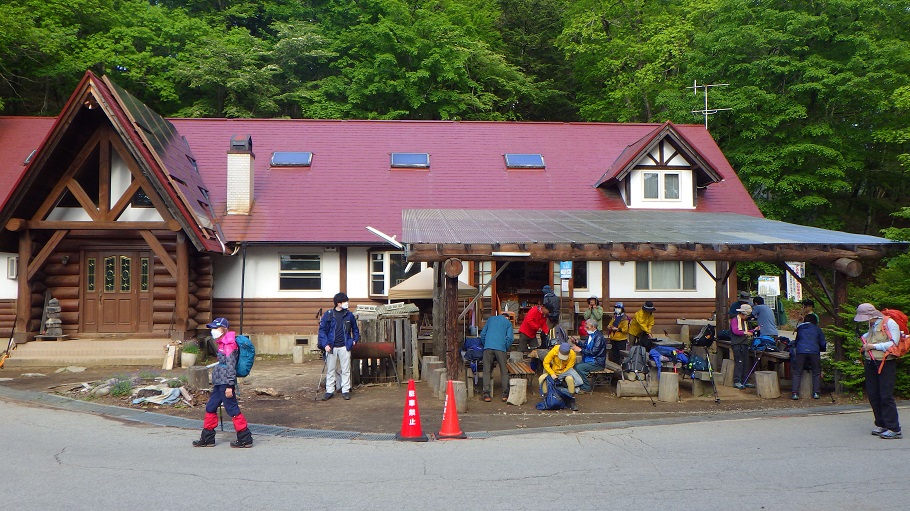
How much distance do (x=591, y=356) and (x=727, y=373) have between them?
2.88 m

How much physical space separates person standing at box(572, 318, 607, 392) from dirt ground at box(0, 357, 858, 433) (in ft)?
1.26

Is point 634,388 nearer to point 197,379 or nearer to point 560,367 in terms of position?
point 560,367

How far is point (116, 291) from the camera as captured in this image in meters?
18.6

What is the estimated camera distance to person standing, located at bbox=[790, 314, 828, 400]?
476 inches

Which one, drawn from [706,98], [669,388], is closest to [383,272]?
[669,388]

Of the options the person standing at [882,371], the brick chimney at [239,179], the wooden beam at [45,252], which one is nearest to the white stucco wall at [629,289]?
the brick chimney at [239,179]

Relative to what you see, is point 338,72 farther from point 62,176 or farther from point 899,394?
point 899,394

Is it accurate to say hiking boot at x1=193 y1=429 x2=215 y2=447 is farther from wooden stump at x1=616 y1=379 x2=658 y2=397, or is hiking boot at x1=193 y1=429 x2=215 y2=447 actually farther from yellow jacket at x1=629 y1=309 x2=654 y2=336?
yellow jacket at x1=629 y1=309 x2=654 y2=336

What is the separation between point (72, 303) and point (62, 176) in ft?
11.2

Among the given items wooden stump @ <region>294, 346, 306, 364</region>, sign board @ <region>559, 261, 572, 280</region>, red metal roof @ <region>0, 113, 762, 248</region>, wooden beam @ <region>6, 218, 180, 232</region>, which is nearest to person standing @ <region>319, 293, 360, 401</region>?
wooden stump @ <region>294, 346, 306, 364</region>

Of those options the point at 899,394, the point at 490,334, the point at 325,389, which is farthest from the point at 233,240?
the point at 899,394

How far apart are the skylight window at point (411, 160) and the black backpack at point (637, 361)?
1160 centimetres

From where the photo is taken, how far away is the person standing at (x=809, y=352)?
1210cm

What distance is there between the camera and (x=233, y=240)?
19.0 metres
